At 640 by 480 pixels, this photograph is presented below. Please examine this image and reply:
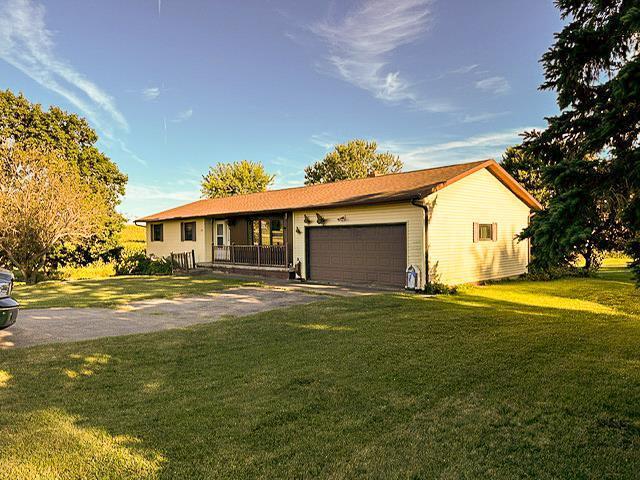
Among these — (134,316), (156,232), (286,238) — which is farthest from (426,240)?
(156,232)

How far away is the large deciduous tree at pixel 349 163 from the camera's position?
5047 cm

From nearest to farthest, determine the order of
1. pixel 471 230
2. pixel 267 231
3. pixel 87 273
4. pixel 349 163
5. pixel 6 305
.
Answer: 1. pixel 6 305
2. pixel 471 230
3. pixel 267 231
4. pixel 87 273
5. pixel 349 163

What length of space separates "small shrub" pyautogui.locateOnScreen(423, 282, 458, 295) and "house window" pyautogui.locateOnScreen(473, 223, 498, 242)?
11.4ft

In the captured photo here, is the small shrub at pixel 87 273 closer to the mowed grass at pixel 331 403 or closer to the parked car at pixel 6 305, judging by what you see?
the parked car at pixel 6 305

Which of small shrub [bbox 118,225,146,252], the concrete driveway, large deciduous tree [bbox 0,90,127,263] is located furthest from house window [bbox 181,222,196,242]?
the concrete driveway

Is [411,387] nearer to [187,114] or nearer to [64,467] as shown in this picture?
[64,467]

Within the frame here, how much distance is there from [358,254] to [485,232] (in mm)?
5366

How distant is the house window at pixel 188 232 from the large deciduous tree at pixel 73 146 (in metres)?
5.47

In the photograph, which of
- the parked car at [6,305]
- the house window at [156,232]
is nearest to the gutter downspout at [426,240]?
the parked car at [6,305]

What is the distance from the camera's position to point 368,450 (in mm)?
3123

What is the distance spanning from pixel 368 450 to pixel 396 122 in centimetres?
2453

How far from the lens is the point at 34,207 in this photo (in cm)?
1847

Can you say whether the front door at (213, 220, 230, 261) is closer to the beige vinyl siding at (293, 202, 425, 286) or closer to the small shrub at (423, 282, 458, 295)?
the beige vinyl siding at (293, 202, 425, 286)

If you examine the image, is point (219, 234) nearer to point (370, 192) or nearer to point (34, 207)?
point (34, 207)
